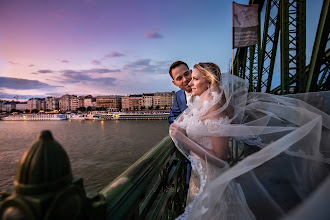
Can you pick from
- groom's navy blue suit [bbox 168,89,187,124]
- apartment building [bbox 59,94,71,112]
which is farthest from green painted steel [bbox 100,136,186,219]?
apartment building [bbox 59,94,71,112]

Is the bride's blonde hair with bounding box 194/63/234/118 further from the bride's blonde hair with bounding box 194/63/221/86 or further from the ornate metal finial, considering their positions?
the ornate metal finial

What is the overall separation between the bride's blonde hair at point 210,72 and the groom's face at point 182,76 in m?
0.70

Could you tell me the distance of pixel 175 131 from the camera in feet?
4.75

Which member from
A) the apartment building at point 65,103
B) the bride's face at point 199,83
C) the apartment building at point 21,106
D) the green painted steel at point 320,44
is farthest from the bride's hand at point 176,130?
the apartment building at point 21,106

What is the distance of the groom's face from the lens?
2301mm

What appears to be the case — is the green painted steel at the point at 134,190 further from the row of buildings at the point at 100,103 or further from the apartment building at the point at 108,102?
the apartment building at the point at 108,102

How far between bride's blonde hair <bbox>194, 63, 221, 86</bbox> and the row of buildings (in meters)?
77.6

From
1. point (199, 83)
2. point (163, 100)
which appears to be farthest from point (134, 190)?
point (163, 100)

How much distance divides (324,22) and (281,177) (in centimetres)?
273

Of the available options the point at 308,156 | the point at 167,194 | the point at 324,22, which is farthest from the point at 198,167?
the point at 324,22

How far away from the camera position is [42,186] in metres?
0.34

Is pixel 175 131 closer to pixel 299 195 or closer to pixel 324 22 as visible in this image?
pixel 299 195

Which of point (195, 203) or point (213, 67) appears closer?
point (195, 203)

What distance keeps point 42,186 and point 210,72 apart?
4.73 ft
